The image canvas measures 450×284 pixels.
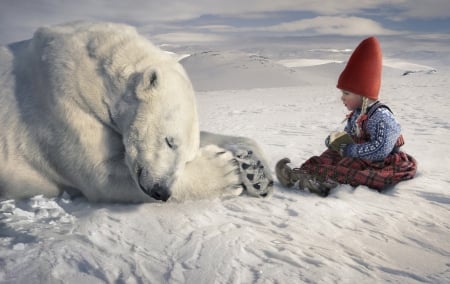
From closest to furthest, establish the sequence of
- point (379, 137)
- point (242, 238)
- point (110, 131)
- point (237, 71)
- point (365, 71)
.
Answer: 1. point (242, 238)
2. point (110, 131)
3. point (379, 137)
4. point (365, 71)
5. point (237, 71)

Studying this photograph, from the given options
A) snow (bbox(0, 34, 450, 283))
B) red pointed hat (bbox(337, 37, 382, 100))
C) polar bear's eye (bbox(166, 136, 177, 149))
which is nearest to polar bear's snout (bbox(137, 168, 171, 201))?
snow (bbox(0, 34, 450, 283))

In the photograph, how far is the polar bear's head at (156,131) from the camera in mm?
2174

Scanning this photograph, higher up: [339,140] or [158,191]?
[339,140]

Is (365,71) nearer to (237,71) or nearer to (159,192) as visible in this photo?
(159,192)

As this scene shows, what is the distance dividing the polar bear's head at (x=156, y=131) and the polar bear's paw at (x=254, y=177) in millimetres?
406

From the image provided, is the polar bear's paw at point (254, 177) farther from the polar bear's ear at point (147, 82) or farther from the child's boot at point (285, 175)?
the polar bear's ear at point (147, 82)

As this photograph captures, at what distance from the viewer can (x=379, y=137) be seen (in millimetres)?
2549

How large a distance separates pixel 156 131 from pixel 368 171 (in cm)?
133

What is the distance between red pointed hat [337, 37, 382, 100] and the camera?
8.69 ft

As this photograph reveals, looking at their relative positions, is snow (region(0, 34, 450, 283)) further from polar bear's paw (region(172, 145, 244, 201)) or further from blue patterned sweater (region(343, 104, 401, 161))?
blue patterned sweater (region(343, 104, 401, 161))

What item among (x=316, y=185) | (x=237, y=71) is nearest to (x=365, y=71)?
(x=316, y=185)

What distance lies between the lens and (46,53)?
252 cm

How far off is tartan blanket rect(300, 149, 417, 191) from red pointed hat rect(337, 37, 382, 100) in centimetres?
42

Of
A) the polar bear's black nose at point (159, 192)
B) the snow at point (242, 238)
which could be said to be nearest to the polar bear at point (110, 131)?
the polar bear's black nose at point (159, 192)
